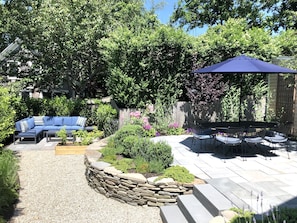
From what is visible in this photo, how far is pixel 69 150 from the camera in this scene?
28.5 feet

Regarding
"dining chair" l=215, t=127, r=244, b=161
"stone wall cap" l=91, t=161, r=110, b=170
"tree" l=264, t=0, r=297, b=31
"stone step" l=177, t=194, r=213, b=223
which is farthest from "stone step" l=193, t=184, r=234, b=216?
"tree" l=264, t=0, r=297, b=31

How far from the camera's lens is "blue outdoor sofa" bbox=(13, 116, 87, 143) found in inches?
392

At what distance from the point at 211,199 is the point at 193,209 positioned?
32 cm

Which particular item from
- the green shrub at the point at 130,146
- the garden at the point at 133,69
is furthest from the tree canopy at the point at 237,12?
the green shrub at the point at 130,146

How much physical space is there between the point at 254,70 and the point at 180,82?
15.2 ft


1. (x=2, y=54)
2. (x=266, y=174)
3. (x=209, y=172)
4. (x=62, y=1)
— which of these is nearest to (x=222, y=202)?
(x=209, y=172)

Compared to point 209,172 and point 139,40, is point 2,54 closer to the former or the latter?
point 139,40

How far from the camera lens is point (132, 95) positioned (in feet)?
33.2

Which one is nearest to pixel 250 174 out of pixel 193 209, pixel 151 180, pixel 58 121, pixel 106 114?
pixel 193 209

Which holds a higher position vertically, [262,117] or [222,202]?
[262,117]

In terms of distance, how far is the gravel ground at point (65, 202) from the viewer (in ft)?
14.7

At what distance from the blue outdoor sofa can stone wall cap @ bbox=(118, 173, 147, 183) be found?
6001 mm

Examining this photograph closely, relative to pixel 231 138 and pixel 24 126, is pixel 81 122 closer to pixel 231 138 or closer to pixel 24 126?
pixel 24 126

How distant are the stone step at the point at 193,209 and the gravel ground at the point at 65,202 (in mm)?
457
